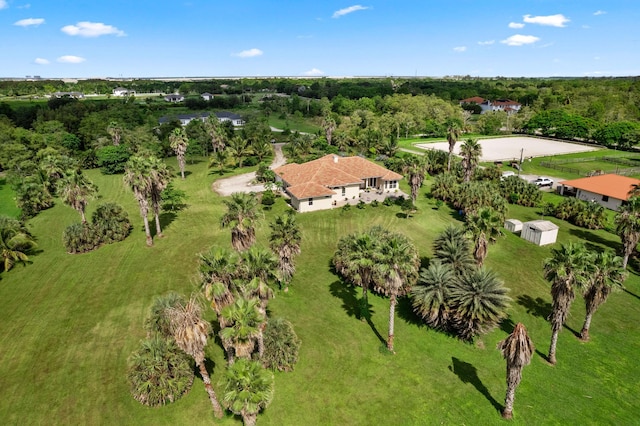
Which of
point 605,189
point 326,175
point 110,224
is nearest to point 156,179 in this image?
point 110,224

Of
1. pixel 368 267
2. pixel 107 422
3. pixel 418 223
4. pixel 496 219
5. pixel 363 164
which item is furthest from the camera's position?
pixel 363 164

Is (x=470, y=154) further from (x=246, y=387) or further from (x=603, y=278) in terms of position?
(x=246, y=387)

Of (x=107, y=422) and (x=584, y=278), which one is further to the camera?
(x=584, y=278)

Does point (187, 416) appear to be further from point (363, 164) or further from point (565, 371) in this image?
point (363, 164)

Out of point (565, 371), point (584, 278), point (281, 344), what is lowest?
point (565, 371)

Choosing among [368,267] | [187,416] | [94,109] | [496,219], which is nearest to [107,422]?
[187,416]
